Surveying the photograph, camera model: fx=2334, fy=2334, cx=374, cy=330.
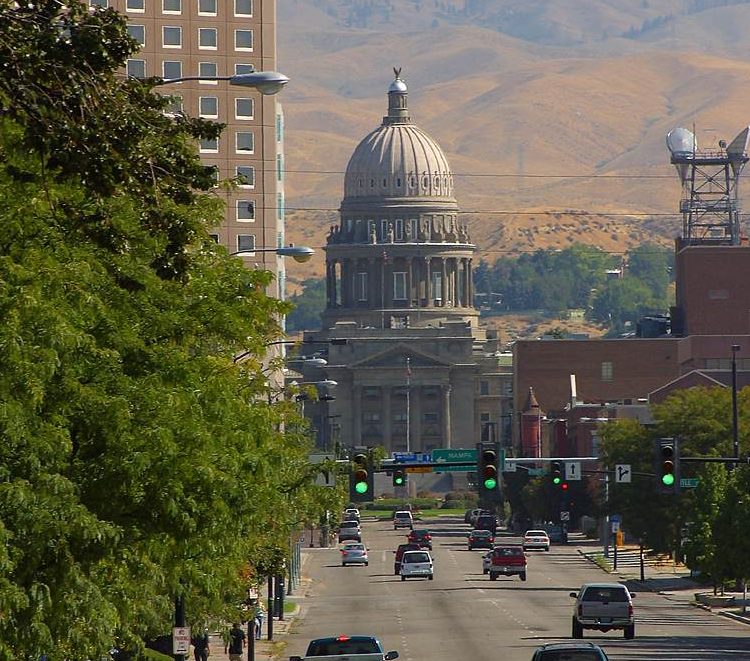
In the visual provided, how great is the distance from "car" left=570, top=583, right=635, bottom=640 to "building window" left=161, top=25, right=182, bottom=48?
5871 cm

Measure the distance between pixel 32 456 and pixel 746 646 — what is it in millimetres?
38284

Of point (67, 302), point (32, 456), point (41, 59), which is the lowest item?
point (32, 456)

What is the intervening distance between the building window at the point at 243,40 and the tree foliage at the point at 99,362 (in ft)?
283

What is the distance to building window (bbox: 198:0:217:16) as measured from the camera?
385 ft

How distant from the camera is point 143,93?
23.2 meters

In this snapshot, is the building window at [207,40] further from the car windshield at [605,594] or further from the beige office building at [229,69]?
the car windshield at [605,594]

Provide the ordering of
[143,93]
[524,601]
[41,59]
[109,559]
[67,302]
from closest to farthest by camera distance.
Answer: [41,59] < [143,93] < [67,302] < [109,559] < [524,601]

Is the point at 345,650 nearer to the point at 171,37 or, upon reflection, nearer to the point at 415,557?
the point at 415,557

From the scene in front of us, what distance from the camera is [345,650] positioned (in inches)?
1726

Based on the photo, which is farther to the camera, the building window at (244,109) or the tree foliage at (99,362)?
the building window at (244,109)

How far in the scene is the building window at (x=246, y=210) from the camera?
396ft

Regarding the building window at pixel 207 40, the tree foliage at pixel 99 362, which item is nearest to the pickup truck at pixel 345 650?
the tree foliage at pixel 99 362

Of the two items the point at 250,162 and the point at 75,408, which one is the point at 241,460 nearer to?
the point at 75,408

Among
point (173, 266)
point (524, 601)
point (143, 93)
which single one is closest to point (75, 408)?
point (173, 266)
